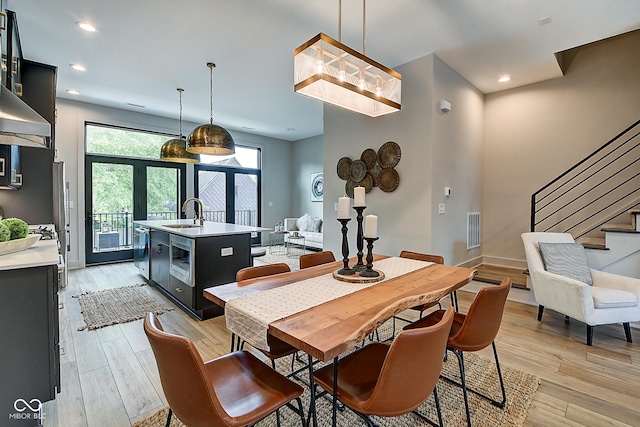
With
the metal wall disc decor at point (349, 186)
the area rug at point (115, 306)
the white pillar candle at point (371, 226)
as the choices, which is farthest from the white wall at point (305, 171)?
the white pillar candle at point (371, 226)

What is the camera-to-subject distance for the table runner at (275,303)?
4.24 feet

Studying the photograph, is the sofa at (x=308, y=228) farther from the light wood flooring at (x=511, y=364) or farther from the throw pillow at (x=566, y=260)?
the throw pillow at (x=566, y=260)

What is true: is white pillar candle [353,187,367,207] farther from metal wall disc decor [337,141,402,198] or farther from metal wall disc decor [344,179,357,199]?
metal wall disc decor [344,179,357,199]

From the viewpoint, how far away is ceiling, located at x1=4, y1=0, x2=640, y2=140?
9.05 ft

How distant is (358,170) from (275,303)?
Answer: 125 inches

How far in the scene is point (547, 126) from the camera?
4512mm

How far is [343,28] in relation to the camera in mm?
3072

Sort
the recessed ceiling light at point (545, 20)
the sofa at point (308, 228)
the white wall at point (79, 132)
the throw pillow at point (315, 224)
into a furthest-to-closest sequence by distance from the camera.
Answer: the throw pillow at point (315, 224), the sofa at point (308, 228), the white wall at point (79, 132), the recessed ceiling light at point (545, 20)

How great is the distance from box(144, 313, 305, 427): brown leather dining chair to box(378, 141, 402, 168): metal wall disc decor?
10.4 ft

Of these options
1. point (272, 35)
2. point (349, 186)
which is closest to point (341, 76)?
point (272, 35)

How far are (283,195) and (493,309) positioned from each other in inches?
288

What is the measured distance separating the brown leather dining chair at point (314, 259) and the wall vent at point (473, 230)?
2.99 metres

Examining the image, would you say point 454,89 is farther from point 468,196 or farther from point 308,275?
point 308,275

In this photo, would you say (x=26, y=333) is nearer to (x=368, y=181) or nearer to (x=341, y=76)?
(x=341, y=76)
